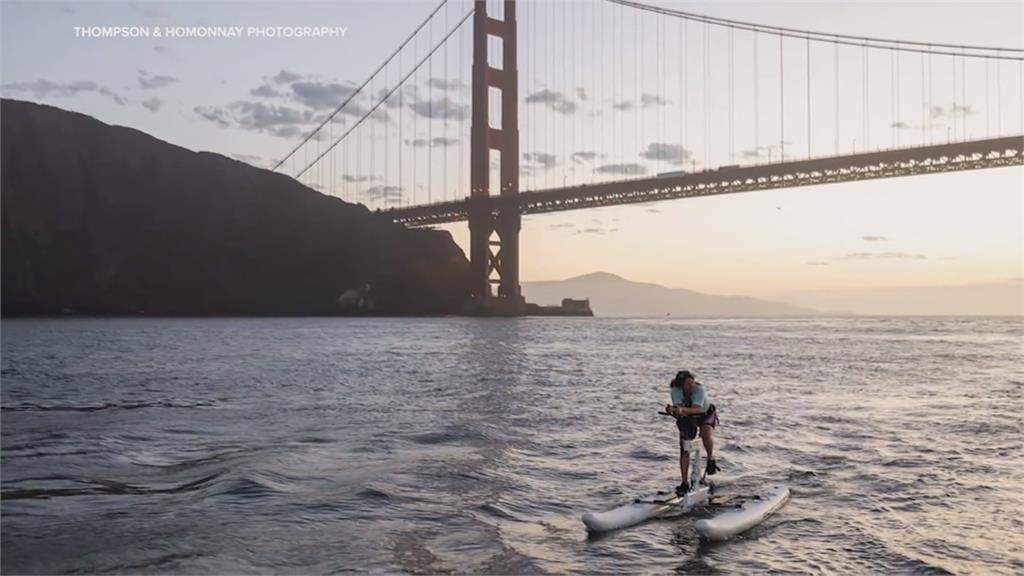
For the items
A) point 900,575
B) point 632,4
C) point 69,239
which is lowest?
point 900,575

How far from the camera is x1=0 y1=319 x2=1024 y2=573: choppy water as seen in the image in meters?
8.91

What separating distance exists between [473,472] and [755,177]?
69.4 m

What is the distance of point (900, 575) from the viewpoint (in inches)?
327

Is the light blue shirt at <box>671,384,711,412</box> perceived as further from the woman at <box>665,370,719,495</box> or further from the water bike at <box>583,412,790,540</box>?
the water bike at <box>583,412,790,540</box>

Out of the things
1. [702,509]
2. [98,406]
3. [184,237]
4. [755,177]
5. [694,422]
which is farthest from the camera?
[184,237]

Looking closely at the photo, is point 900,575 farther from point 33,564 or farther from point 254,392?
point 254,392

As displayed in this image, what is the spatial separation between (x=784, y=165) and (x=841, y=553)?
233 ft

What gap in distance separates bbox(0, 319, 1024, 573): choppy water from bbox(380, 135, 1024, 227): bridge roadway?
138 feet

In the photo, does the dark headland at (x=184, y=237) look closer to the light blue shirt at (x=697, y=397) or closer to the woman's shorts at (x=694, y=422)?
the woman's shorts at (x=694, y=422)

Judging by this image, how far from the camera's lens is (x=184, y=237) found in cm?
12538

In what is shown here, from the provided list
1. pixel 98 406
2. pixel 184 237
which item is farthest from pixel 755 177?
pixel 184 237

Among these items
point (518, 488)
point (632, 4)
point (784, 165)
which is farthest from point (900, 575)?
point (632, 4)

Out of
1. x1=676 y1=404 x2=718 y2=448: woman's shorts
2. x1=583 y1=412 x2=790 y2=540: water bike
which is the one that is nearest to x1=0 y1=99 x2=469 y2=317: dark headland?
x1=583 y1=412 x2=790 y2=540: water bike

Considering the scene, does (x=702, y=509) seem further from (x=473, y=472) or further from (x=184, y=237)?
(x=184, y=237)
